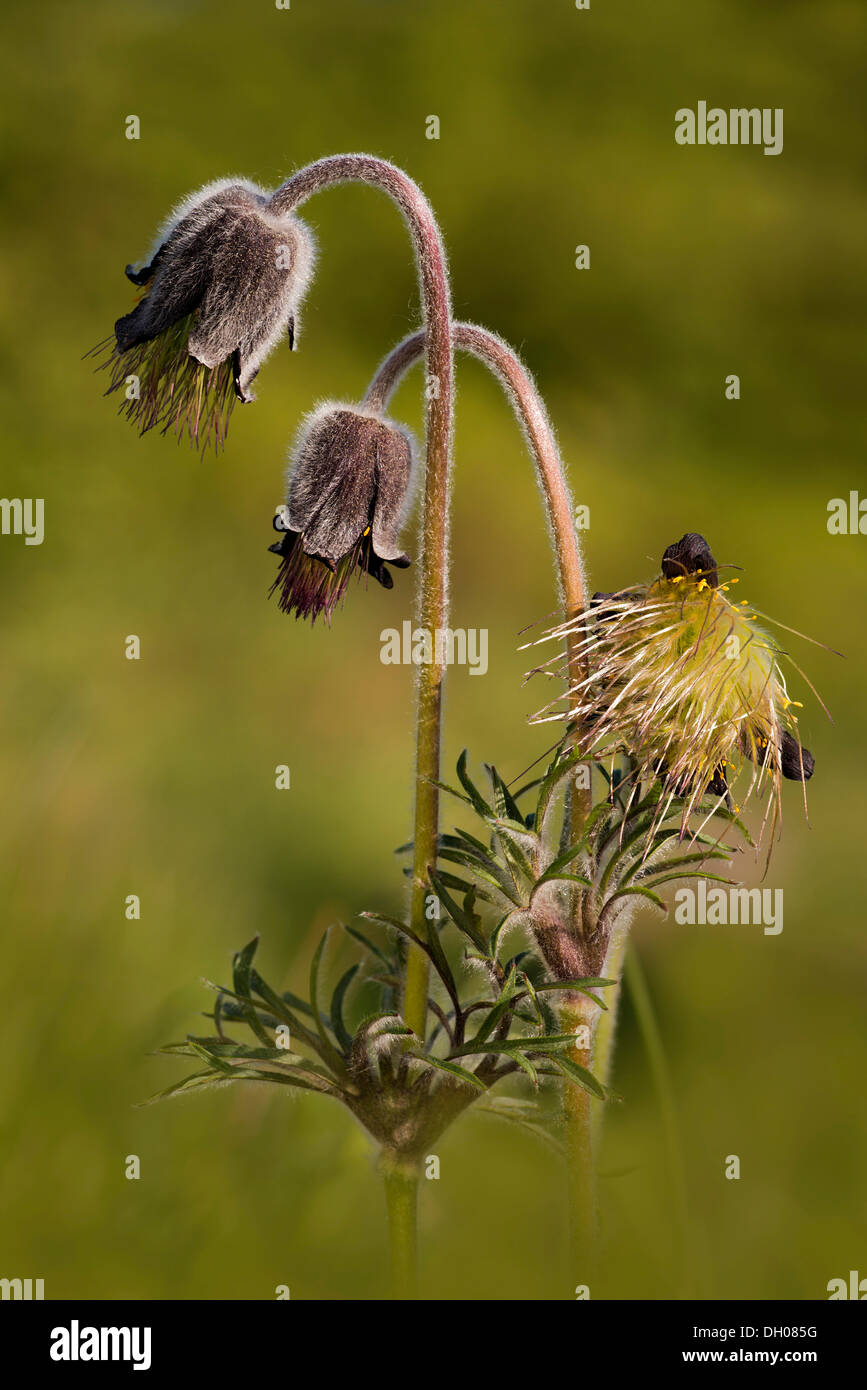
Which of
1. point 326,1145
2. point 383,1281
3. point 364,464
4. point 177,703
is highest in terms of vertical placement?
point 177,703

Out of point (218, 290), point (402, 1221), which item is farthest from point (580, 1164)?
point (218, 290)

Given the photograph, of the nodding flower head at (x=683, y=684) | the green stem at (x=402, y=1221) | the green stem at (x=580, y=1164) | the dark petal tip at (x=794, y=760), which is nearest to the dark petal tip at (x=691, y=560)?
the nodding flower head at (x=683, y=684)

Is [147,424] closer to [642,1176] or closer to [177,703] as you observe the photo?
[642,1176]

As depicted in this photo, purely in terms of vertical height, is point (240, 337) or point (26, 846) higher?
point (240, 337)

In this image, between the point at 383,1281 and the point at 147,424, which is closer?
the point at 147,424

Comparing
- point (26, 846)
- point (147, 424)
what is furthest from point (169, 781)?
point (147, 424)

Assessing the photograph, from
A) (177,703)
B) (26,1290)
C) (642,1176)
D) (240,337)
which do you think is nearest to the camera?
(240,337)
